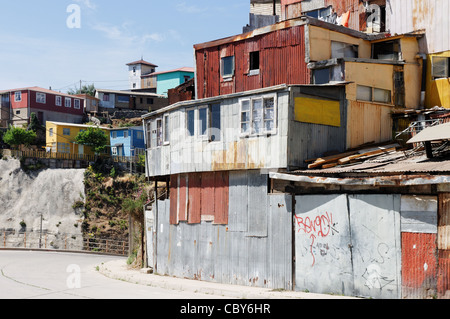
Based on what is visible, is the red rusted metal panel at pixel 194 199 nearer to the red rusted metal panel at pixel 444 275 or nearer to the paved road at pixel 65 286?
the paved road at pixel 65 286

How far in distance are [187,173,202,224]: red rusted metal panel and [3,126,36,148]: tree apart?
56.2 m

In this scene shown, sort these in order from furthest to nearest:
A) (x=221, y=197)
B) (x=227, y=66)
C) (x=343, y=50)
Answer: (x=227, y=66)
(x=343, y=50)
(x=221, y=197)

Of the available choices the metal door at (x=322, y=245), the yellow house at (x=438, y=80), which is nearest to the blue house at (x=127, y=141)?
the yellow house at (x=438, y=80)

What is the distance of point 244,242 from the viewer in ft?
64.3

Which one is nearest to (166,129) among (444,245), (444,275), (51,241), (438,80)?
(438,80)

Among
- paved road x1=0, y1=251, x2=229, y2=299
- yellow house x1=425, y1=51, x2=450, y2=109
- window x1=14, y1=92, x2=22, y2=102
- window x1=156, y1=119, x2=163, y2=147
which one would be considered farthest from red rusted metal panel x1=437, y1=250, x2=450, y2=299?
window x1=14, y1=92, x2=22, y2=102

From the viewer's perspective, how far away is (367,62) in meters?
21.2

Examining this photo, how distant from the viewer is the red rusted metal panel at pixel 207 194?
21.1 m

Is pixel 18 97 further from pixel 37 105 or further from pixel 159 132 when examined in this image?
pixel 159 132

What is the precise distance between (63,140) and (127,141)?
846cm

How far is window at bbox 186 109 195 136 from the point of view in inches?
867

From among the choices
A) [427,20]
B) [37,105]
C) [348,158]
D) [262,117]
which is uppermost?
[37,105]

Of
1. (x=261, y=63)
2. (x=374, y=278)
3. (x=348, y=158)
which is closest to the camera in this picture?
(x=374, y=278)

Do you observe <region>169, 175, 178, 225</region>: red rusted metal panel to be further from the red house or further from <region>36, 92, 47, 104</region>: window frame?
<region>36, 92, 47, 104</region>: window frame
